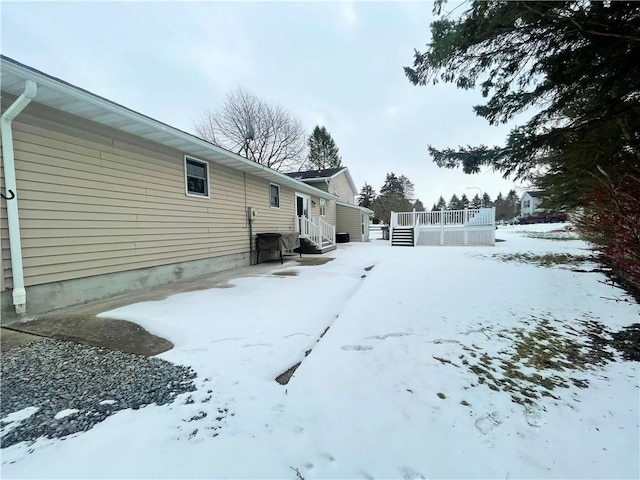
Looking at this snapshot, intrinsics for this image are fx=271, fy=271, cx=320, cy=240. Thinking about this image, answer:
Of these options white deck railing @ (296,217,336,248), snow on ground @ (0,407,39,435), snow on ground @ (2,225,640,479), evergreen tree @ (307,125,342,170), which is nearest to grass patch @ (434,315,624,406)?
snow on ground @ (2,225,640,479)

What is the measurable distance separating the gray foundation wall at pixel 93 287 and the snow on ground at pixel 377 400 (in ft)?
3.12

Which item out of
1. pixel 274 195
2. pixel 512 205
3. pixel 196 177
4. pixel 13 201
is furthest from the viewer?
pixel 512 205

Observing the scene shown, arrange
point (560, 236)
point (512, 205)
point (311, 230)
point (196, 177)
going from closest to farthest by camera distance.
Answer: point (196, 177) < point (311, 230) < point (560, 236) < point (512, 205)

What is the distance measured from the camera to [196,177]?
6750 mm

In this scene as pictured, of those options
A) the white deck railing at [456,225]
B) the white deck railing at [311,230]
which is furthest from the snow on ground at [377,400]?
the white deck railing at [456,225]

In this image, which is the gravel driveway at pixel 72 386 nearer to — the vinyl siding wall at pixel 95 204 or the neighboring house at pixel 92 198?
the neighboring house at pixel 92 198

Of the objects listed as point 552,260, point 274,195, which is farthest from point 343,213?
point 552,260

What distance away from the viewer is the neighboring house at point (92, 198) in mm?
3559

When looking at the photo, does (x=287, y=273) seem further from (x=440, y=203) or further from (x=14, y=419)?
(x=440, y=203)

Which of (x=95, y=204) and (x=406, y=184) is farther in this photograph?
(x=406, y=184)

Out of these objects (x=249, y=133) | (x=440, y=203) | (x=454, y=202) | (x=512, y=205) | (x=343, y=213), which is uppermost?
(x=249, y=133)

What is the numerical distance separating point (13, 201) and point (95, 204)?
3.43ft

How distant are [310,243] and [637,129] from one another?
30.2 feet

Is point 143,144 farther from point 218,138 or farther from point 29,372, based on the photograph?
point 218,138
